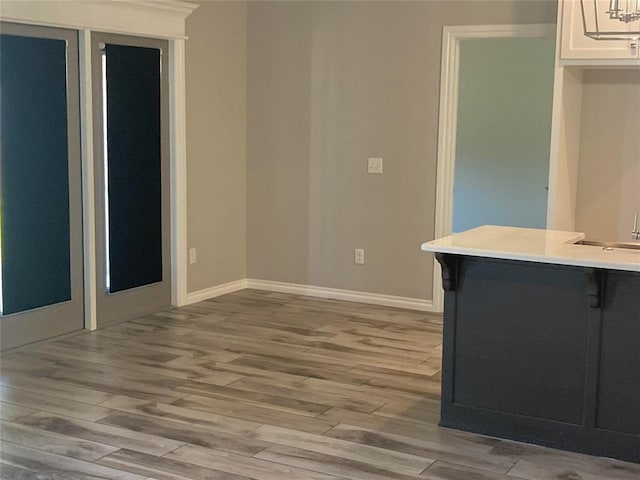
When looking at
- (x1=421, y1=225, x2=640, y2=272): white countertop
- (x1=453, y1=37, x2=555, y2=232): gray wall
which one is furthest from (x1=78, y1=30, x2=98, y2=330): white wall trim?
(x1=453, y1=37, x2=555, y2=232): gray wall

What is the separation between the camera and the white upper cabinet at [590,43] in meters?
4.72

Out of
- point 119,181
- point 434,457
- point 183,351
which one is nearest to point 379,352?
point 183,351

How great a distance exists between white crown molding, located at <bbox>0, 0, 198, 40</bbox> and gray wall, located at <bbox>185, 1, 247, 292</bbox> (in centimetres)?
22

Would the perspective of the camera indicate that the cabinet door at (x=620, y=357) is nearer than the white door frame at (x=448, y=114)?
Yes

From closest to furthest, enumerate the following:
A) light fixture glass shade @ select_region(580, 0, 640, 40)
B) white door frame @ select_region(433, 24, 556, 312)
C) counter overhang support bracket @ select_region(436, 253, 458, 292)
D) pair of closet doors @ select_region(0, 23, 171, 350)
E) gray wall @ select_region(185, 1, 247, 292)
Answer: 1. counter overhang support bracket @ select_region(436, 253, 458, 292)
2. light fixture glass shade @ select_region(580, 0, 640, 40)
3. pair of closet doors @ select_region(0, 23, 171, 350)
4. white door frame @ select_region(433, 24, 556, 312)
5. gray wall @ select_region(185, 1, 247, 292)

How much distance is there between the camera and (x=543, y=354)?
11.9 feet

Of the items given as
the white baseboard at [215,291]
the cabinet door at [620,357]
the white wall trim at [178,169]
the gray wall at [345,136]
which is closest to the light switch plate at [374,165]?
the gray wall at [345,136]

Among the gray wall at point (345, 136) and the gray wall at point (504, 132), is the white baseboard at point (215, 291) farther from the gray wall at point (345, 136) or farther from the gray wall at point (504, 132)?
the gray wall at point (504, 132)

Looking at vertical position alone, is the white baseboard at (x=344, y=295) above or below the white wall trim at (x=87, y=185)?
below

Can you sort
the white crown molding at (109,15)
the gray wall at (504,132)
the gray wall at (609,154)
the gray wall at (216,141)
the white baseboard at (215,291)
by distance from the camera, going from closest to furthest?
the white crown molding at (109,15) → the gray wall at (609,154) → the gray wall at (216,141) → the white baseboard at (215,291) → the gray wall at (504,132)

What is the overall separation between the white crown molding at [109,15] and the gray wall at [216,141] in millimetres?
218

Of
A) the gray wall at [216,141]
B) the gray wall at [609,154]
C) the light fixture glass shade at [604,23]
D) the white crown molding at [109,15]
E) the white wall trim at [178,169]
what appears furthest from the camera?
the gray wall at [216,141]

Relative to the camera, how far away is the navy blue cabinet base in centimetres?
347

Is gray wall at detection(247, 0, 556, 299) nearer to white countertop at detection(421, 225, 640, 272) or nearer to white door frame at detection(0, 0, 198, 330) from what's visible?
white door frame at detection(0, 0, 198, 330)
